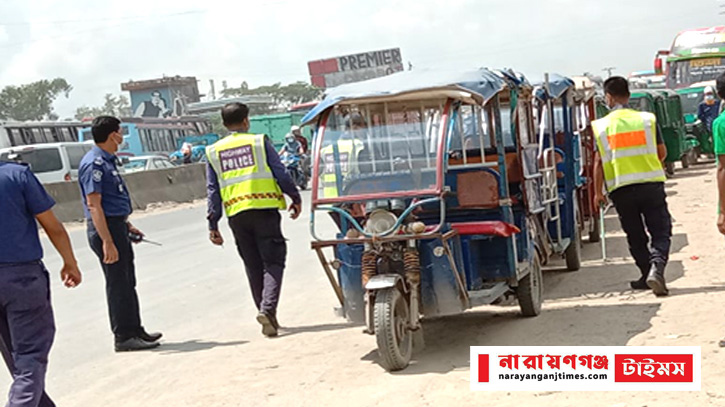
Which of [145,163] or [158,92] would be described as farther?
[158,92]

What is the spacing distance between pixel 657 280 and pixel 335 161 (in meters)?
3.01

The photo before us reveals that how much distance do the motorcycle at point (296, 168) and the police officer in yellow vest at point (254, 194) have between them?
2030cm

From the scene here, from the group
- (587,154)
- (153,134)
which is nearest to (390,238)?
(587,154)

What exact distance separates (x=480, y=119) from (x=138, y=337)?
3408 mm

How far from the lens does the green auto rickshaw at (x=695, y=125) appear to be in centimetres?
2541

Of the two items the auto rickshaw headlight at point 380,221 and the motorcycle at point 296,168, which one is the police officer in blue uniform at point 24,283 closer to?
the auto rickshaw headlight at point 380,221

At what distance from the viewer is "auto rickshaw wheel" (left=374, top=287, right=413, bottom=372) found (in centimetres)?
677

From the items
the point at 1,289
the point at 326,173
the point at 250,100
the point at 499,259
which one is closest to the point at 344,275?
the point at 326,173

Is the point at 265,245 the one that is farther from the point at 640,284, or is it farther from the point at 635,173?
the point at 640,284

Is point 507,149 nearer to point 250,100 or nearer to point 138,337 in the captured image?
point 138,337

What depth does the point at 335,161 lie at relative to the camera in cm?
775

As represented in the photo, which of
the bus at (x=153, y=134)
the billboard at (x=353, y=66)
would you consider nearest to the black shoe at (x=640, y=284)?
the bus at (x=153, y=134)

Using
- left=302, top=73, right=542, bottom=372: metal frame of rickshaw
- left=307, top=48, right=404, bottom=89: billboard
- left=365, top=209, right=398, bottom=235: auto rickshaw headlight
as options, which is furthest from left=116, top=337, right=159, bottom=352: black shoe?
left=307, top=48, right=404, bottom=89: billboard

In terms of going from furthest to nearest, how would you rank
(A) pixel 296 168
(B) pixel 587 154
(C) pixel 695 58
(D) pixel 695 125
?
(C) pixel 695 58 → (A) pixel 296 168 → (D) pixel 695 125 → (B) pixel 587 154
